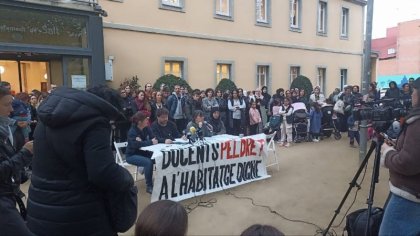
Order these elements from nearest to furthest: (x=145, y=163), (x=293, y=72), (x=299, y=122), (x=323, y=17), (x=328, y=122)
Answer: (x=145, y=163) < (x=299, y=122) < (x=328, y=122) < (x=293, y=72) < (x=323, y=17)

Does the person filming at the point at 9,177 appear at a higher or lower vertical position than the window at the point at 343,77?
lower

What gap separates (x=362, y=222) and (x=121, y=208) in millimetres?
2350

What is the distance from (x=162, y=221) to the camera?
1.54 metres

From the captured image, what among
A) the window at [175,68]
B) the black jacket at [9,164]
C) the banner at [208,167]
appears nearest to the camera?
the black jacket at [9,164]

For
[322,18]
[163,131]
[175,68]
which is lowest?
[163,131]

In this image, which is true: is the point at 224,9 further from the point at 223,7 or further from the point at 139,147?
the point at 139,147

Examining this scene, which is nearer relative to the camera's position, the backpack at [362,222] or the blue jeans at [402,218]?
the blue jeans at [402,218]

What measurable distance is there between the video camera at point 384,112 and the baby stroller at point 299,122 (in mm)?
7841

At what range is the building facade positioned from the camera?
44812 millimetres

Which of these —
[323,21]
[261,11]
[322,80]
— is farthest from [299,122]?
[323,21]

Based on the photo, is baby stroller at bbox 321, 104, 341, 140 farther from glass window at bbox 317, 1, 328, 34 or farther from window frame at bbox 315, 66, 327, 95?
glass window at bbox 317, 1, 328, 34

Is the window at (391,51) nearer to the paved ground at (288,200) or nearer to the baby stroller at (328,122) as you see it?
the baby stroller at (328,122)

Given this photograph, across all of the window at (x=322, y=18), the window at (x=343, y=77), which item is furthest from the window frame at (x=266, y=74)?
the window at (x=343, y=77)

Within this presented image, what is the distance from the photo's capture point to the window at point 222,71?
14711mm
